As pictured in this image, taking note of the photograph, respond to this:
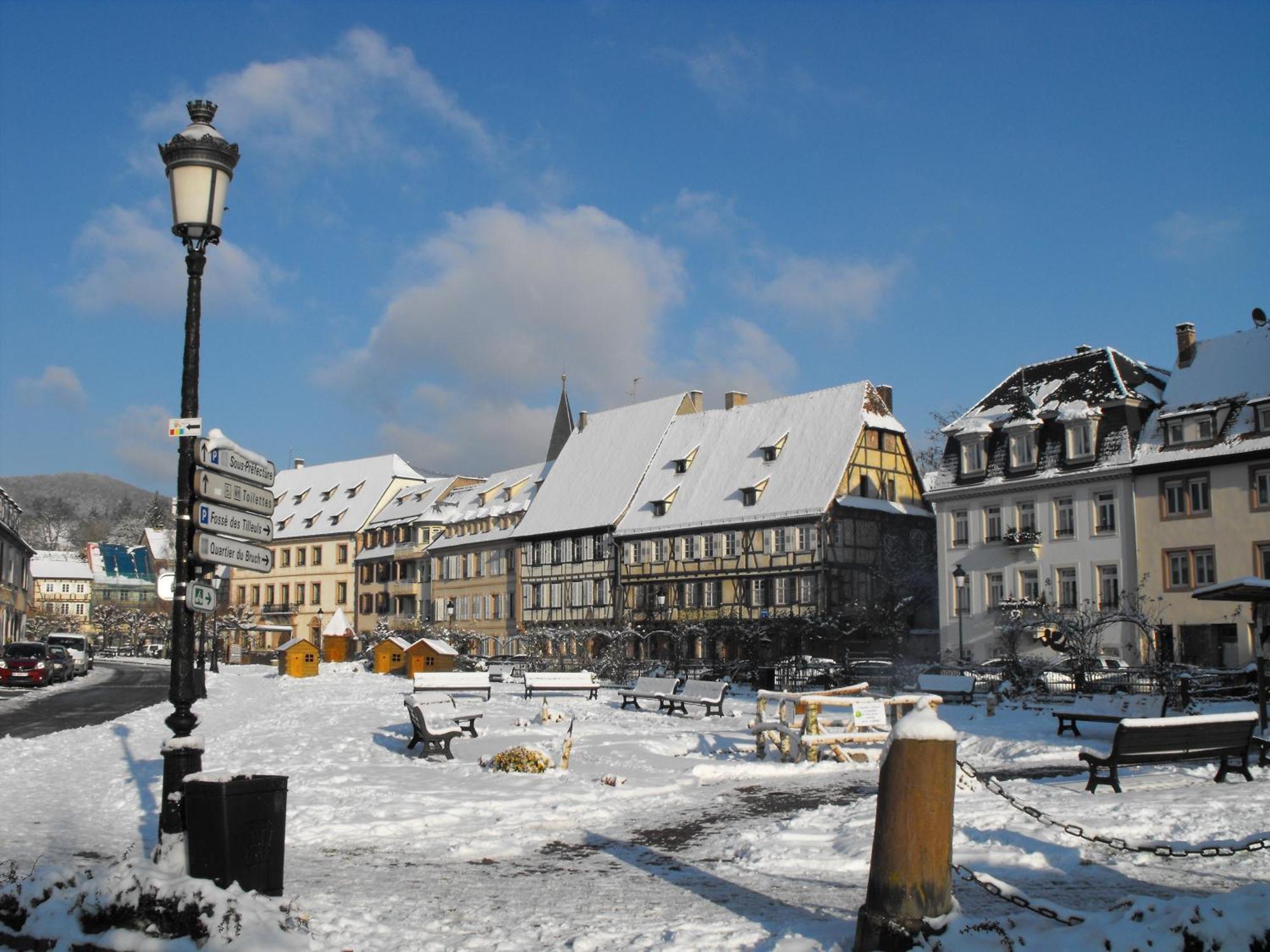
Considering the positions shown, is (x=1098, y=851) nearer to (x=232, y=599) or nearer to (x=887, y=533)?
(x=887, y=533)

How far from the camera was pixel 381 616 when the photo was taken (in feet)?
260

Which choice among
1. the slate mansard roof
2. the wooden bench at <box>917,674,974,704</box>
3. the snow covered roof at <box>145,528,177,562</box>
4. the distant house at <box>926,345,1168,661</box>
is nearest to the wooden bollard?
the wooden bench at <box>917,674,974,704</box>

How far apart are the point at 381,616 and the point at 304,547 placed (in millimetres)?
10998

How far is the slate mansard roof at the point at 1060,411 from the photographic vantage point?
4144 cm

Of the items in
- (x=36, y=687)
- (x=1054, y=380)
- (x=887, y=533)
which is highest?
(x=1054, y=380)

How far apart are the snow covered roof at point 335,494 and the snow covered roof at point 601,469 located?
21.4 metres

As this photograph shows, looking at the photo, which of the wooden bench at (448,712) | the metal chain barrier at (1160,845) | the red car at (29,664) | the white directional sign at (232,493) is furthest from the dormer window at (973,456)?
the white directional sign at (232,493)

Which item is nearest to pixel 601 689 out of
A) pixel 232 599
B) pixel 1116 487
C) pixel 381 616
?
pixel 1116 487

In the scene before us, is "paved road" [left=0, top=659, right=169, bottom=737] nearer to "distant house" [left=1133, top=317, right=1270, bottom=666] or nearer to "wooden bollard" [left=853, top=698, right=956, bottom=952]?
"wooden bollard" [left=853, top=698, right=956, bottom=952]

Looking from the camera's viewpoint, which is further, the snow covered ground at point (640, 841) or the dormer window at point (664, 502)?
the dormer window at point (664, 502)

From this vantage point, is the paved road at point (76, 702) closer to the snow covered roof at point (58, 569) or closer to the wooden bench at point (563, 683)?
the wooden bench at point (563, 683)

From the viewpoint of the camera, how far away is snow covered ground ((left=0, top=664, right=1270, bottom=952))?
7.70m

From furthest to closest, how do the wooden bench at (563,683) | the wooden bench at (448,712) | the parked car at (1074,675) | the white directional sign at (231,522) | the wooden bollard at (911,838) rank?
the wooden bench at (563,683) → the parked car at (1074,675) → the wooden bench at (448,712) → the white directional sign at (231,522) → the wooden bollard at (911,838)

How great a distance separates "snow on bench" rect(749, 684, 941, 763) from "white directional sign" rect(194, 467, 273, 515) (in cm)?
1038
